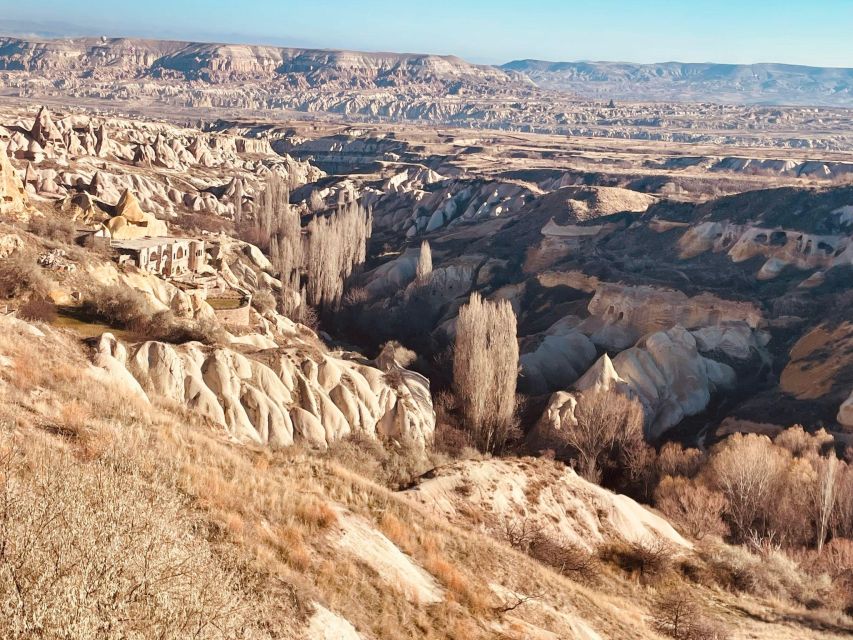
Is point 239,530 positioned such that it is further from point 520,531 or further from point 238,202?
point 238,202

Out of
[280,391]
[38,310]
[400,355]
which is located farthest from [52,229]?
[280,391]

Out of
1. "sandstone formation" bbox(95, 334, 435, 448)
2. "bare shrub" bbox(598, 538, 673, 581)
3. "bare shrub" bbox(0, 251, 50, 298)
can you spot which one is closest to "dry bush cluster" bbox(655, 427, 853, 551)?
"bare shrub" bbox(598, 538, 673, 581)

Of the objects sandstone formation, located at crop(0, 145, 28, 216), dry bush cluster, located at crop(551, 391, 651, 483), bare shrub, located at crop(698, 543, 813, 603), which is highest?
sandstone formation, located at crop(0, 145, 28, 216)

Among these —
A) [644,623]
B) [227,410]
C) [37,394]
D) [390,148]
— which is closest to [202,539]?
[37,394]

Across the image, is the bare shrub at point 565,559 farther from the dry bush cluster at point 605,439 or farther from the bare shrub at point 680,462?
the bare shrub at point 680,462

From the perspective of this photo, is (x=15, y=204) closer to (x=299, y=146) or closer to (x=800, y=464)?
(x=800, y=464)

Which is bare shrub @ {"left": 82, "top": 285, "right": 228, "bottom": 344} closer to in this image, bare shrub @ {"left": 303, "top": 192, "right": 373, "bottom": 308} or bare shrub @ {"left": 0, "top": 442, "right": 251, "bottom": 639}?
bare shrub @ {"left": 0, "top": 442, "right": 251, "bottom": 639}
